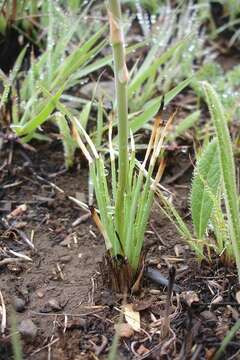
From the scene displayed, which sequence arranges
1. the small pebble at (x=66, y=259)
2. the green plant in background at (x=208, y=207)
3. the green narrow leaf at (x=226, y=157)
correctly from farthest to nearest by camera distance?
1. the small pebble at (x=66, y=259)
2. the green plant in background at (x=208, y=207)
3. the green narrow leaf at (x=226, y=157)

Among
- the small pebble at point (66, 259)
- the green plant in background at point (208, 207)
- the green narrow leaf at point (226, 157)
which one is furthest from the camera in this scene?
the small pebble at point (66, 259)

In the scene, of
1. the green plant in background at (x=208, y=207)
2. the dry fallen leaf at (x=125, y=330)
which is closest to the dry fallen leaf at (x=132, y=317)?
the dry fallen leaf at (x=125, y=330)

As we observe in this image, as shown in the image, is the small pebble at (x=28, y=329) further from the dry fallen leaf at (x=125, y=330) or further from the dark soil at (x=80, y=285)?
the dry fallen leaf at (x=125, y=330)

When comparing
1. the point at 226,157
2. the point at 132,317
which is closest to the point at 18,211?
the point at 132,317

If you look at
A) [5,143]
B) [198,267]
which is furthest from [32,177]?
[198,267]

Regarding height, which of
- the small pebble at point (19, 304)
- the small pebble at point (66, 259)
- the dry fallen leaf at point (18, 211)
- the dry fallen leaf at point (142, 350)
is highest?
the dry fallen leaf at point (18, 211)

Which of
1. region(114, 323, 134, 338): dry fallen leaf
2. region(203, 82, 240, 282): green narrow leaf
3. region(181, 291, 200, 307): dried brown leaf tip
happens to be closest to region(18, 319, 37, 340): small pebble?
region(114, 323, 134, 338): dry fallen leaf

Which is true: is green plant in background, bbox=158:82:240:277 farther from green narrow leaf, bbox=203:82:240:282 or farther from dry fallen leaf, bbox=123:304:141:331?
dry fallen leaf, bbox=123:304:141:331

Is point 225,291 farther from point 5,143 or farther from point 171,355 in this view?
point 5,143
